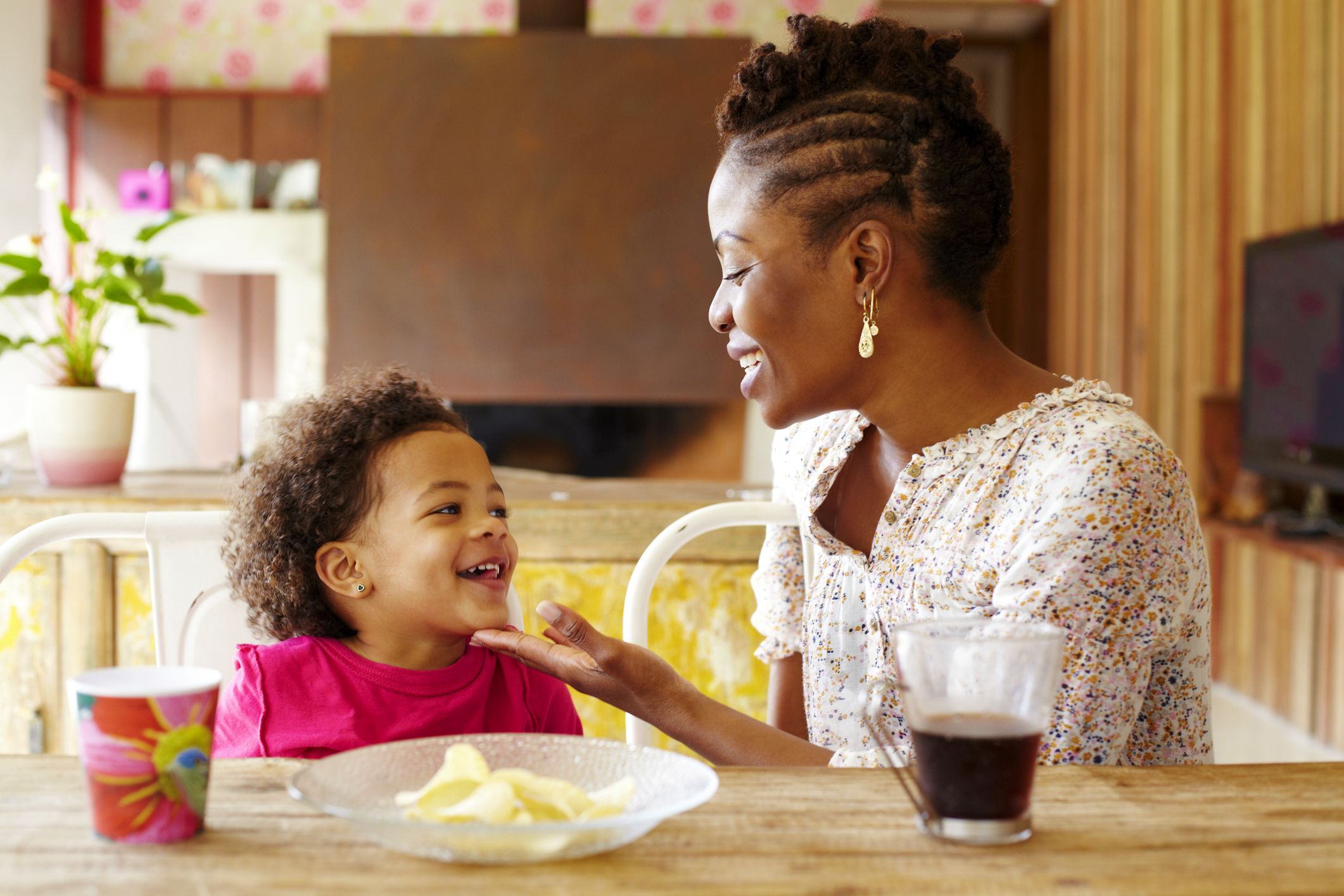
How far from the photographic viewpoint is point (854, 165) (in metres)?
1.16

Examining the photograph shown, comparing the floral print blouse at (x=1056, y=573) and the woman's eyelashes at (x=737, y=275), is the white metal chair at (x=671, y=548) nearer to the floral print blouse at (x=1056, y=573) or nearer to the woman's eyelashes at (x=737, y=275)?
the floral print blouse at (x=1056, y=573)

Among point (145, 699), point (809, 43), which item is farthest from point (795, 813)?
point (809, 43)

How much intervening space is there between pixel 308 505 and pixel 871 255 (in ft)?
2.03

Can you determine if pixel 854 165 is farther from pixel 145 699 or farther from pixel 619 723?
pixel 619 723

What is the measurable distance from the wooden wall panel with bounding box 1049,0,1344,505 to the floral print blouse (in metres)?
2.41

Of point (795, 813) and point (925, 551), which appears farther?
point (925, 551)

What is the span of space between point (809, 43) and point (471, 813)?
0.81 meters

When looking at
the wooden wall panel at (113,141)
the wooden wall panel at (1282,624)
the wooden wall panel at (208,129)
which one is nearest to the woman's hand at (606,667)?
the wooden wall panel at (1282,624)

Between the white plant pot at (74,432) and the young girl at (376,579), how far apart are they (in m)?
0.74

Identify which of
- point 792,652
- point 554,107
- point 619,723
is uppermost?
point 554,107

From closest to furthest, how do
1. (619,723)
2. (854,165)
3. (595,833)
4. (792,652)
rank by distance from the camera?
(595,833)
(854,165)
(792,652)
(619,723)

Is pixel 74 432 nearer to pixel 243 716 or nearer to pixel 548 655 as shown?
pixel 243 716

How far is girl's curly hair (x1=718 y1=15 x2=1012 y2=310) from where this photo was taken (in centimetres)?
116

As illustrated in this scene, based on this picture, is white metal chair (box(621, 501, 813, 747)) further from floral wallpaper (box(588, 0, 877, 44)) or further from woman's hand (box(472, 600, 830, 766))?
floral wallpaper (box(588, 0, 877, 44))
